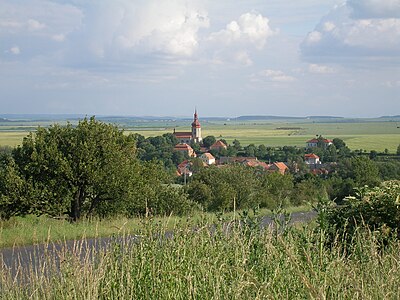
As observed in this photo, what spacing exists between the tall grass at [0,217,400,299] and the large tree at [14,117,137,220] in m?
15.9

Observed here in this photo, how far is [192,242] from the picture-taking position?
6434mm

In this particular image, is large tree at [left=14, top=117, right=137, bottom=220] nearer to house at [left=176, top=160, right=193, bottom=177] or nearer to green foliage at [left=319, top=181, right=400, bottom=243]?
green foliage at [left=319, top=181, right=400, bottom=243]

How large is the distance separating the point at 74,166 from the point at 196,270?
17091mm

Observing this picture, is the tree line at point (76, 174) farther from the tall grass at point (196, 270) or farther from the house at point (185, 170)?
the house at point (185, 170)

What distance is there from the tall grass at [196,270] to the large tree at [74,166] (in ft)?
52.1

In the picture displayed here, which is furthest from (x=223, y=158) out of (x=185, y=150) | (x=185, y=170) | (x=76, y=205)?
(x=76, y=205)

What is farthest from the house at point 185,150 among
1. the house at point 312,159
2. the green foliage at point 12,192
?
the green foliage at point 12,192

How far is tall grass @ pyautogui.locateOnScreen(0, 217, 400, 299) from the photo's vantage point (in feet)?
17.8

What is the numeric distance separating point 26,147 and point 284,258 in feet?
60.3

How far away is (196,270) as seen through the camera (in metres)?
5.78

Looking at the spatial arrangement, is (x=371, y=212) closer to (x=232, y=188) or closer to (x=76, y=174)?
(x=76, y=174)

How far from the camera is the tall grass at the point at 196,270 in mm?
5418

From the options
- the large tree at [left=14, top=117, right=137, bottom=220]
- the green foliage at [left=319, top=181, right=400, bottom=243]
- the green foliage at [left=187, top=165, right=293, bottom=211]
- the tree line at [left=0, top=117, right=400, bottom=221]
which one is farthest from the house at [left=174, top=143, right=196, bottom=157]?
the green foliage at [left=319, top=181, right=400, bottom=243]

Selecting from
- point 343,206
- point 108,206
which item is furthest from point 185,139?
point 343,206
